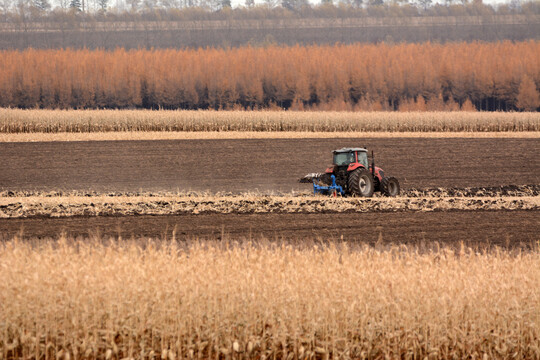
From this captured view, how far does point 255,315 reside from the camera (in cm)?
879

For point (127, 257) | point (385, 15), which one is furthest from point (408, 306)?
point (385, 15)

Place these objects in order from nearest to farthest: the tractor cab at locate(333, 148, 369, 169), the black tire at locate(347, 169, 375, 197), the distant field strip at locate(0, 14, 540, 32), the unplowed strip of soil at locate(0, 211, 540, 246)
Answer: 1. the unplowed strip of soil at locate(0, 211, 540, 246)
2. the black tire at locate(347, 169, 375, 197)
3. the tractor cab at locate(333, 148, 369, 169)
4. the distant field strip at locate(0, 14, 540, 32)

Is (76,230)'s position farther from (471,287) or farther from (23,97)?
(23,97)

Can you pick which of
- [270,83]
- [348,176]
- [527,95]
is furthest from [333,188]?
[527,95]

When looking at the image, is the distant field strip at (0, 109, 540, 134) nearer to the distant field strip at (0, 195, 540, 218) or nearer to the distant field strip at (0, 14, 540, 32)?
the distant field strip at (0, 195, 540, 218)

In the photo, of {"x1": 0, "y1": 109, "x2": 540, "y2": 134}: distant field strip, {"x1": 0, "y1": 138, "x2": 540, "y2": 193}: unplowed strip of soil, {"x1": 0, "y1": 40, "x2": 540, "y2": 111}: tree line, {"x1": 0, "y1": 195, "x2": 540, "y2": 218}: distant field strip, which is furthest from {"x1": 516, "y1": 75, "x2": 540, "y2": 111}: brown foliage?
{"x1": 0, "y1": 195, "x2": 540, "y2": 218}: distant field strip

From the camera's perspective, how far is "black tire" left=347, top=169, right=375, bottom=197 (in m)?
22.1

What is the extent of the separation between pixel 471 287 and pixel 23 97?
253ft

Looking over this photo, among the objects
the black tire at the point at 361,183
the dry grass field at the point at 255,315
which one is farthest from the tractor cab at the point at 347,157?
the dry grass field at the point at 255,315

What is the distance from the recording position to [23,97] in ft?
263

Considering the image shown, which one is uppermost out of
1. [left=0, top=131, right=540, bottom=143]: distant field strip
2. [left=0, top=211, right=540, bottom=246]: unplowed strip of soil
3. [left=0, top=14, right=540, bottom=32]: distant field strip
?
[left=0, top=14, right=540, bottom=32]: distant field strip

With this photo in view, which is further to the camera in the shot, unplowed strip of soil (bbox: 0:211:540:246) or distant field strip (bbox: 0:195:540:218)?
distant field strip (bbox: 0:195:540:218)

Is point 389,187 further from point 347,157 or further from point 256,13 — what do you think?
point 256,13

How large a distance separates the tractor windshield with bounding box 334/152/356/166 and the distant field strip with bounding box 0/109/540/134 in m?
28.5
